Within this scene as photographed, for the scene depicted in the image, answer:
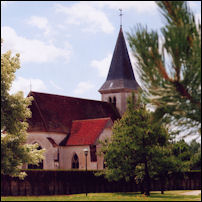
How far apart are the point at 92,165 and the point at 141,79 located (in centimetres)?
3613

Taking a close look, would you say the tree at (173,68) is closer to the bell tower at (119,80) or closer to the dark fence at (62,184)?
the dark fence at (62,184)

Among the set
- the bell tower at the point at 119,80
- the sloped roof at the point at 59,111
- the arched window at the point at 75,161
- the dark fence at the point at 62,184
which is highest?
the bell tower at the point at 119,80

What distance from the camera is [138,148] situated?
25.2 m

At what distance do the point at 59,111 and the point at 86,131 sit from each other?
5525 millimetres

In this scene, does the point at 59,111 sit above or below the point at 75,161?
above

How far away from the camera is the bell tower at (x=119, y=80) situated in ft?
200

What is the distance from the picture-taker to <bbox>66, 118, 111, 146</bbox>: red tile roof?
45656 millimetres

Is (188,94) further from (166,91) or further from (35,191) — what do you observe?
(35,191)

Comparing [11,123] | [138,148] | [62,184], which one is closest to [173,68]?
[11,123]

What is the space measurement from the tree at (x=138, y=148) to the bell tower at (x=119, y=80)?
33.6 meters

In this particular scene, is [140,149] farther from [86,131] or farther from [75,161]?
[75,161]

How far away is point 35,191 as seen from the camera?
29.8 m

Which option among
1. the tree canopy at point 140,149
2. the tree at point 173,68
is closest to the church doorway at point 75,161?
the tree canopy at point 140,149

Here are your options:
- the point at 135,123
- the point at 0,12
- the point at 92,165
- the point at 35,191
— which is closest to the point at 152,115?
the point at 0,12
